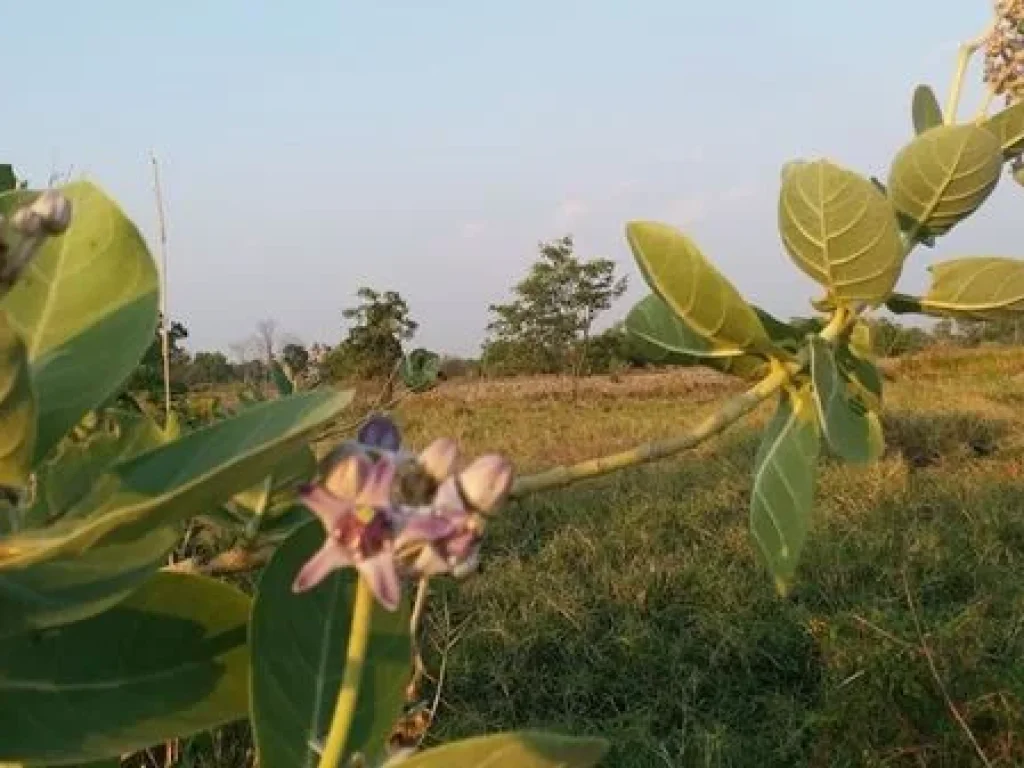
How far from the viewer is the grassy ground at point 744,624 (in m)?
2.93

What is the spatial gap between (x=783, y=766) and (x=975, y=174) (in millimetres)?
2723

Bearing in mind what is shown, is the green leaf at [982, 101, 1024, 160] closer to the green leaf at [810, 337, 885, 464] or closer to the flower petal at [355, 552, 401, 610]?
the green leaf at [810, 337, 885, 464]

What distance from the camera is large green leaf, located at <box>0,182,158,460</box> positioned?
0.32 m

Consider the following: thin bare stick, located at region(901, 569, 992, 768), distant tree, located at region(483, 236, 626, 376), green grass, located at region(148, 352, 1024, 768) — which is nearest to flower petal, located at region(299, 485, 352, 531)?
green grass, located at region(148, 352, 1024, 768)

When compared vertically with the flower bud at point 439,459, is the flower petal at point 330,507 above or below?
below

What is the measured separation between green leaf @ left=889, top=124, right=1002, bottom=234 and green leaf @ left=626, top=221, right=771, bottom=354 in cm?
7

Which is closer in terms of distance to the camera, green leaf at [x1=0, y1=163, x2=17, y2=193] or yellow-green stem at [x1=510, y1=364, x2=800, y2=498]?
yellow-green stem at [x1=510, y1=364, x2=800, y2=498]


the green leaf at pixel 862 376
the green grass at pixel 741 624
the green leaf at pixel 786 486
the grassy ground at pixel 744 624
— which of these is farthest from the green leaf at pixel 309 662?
the grassy ground at pixel 744 624

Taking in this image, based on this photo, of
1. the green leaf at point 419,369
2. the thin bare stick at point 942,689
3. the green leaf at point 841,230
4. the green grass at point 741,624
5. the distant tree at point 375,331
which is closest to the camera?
the green leaf at point 841,230

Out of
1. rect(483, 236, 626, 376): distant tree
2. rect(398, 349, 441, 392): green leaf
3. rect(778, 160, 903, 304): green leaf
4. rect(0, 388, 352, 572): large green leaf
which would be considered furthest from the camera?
rect(483, 236, 626, 376): distant tree

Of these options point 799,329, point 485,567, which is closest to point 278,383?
point 799,329

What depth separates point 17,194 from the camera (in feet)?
1.11

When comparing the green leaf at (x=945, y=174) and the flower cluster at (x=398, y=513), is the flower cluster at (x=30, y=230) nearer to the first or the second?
the flower cluster at (x=398, y=513)

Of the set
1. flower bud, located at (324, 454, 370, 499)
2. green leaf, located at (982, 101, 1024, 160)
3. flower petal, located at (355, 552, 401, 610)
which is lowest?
flower petal, located at (355, 552, 401, 610)
